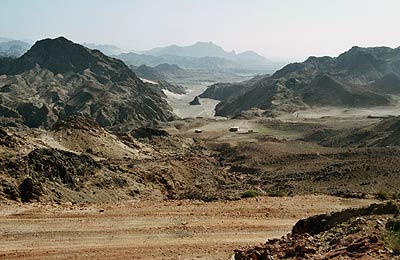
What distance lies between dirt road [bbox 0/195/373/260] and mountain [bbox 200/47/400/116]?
3400 inches

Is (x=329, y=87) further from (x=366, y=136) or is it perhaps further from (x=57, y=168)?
(x=57, y=168)

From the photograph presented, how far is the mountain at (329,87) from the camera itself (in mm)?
103750

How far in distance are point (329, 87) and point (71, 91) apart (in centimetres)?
6031

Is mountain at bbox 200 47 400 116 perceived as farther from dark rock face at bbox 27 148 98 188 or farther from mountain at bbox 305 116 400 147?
dark rock face at bbox 27 148 98 188

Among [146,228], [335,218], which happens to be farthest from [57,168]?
[335,218]

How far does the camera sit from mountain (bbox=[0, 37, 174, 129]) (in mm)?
88375

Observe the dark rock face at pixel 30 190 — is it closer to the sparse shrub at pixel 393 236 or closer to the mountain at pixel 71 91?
the sparse shrub at pixel 393 236

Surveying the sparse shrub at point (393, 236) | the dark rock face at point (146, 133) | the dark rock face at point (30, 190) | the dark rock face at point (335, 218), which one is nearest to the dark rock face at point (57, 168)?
the dark rock face at point (30, 190)

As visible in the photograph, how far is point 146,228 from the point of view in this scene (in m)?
14.0

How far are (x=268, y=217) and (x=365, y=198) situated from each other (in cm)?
596

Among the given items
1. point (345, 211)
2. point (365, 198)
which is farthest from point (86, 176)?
point (345, 211)

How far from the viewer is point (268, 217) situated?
15500mm

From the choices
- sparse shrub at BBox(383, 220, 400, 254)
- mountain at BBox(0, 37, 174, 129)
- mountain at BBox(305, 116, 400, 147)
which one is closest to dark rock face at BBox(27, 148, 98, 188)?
sparse shrub at BBox(383, 220, 400, 254)

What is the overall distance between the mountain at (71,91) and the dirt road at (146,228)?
69606mm
